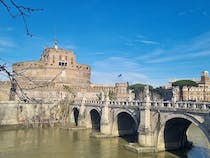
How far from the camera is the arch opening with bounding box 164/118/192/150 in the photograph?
32.9 m

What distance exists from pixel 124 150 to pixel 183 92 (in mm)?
69632

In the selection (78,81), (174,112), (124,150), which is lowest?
(124,150)

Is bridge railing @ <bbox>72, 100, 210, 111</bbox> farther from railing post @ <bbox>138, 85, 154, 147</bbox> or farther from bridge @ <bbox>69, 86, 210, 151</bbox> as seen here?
railing post @ <bbox>138, 85, 154, 147</bbox>

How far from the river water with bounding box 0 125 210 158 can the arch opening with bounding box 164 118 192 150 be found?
1242 mm

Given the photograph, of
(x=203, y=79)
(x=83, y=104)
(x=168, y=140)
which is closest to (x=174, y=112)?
(x=168, y=140)

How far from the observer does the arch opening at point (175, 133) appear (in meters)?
32.9

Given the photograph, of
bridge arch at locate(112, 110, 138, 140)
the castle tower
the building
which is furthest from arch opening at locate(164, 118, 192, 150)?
the castle tower

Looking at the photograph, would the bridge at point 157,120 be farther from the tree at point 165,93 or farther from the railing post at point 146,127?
the tree at point 165,93

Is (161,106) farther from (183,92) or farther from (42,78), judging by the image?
(183,92)

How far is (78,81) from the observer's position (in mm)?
88375

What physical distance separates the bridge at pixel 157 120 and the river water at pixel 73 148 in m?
1.95

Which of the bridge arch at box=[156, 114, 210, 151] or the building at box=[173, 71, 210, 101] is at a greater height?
the building at box=[173, 71, 210, 101]

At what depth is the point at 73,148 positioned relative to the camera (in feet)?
118

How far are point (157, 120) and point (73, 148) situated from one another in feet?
40.1
